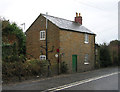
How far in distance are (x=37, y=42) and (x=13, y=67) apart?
30.0 feet

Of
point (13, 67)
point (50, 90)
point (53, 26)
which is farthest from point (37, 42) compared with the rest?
point (50, 90)

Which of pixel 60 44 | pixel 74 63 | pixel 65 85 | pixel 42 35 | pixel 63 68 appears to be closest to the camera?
pixel 65 85

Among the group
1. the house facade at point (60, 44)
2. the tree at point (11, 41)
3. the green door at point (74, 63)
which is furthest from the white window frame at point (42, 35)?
the green door at point (74, 63)

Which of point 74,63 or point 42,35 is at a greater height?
point 42,35

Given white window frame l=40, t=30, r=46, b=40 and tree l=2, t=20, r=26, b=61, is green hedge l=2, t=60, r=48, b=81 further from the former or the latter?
white window frame l=40, t=30, r=46, b=40

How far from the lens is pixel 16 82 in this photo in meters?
12.8

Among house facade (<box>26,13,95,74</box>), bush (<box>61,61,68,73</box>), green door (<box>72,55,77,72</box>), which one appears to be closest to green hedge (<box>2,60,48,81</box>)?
house facade (<box>26,13,95,74</box>)

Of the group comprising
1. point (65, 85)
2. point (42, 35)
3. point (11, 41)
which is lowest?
point (65, 85)

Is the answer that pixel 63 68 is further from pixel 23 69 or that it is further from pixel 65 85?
pixel 65 85

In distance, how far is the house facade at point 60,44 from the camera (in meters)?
19.8

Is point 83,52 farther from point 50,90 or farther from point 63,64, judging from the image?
point 50,90

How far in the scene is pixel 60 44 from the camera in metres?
19.4

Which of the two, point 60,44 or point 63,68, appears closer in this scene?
point 63,68

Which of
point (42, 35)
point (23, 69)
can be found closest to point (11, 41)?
point (42, 35)
